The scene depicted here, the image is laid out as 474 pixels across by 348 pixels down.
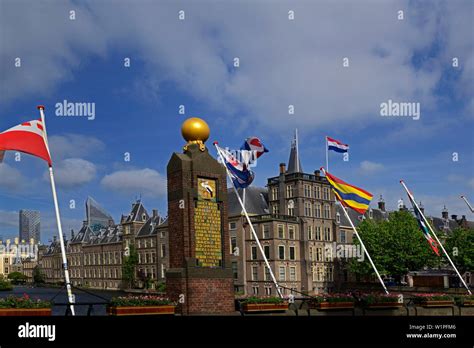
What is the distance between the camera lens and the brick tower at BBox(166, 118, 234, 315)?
68.8 feet

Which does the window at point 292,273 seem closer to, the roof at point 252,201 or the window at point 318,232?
the window at point 318,232

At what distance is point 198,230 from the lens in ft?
71.2

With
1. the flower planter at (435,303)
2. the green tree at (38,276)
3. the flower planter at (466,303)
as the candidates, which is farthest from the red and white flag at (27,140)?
the green tree at (38,276)

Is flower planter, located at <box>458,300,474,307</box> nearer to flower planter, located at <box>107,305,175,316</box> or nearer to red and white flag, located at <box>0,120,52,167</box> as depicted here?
flower planter, located at <box>107,305,175,316</box>

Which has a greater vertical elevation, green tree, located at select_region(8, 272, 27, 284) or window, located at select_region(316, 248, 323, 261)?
window, located at select_region(316, 248, 323, 261)

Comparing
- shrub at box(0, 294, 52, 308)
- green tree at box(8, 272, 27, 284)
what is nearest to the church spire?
shrub at box(0, 294, 52, 308)

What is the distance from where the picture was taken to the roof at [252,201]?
7731 centimetres

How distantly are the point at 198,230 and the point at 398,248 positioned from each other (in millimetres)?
55133

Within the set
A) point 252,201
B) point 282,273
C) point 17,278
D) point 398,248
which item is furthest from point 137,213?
point 17,278

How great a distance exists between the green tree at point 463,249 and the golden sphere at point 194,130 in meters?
54.4

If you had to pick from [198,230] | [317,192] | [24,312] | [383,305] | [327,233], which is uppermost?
[317,192]

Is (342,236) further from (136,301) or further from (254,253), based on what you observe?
(136,301)
